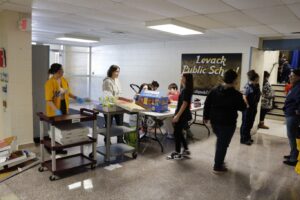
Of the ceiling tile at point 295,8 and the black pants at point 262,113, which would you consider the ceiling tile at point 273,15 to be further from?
the black pants at point 262,113

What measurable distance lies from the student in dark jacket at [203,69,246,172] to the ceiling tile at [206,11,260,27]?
94cm

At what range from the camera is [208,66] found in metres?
6.44

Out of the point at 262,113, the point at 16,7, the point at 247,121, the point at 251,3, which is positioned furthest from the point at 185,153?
the point at 16,7

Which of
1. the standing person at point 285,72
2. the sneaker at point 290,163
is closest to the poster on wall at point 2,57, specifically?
the sneaker at point 290,163

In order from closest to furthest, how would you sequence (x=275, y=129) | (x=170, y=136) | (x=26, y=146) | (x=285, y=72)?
(x=26, y=146), (x=170, y=136), (x=275, y=129), (x=285, y=72)

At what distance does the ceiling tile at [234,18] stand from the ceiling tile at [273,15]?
0.37ft

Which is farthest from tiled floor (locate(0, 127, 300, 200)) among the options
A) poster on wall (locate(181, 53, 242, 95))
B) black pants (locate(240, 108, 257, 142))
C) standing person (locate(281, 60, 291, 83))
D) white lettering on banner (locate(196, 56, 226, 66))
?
standing person (locate(281, 60, 291, 83))

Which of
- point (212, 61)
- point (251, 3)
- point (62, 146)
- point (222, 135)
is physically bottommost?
point (62, 146)

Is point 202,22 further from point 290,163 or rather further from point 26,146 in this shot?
point 26,146

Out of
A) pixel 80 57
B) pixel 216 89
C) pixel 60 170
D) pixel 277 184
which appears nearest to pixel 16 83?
pixel 60 170

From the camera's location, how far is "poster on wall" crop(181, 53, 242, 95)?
6.04 metres

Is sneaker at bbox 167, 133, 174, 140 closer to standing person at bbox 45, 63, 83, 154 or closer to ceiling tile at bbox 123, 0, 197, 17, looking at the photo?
standing person at bbox 45, 63, 83, 154

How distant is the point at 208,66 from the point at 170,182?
160 inches

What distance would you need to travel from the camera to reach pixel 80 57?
32.3ft
